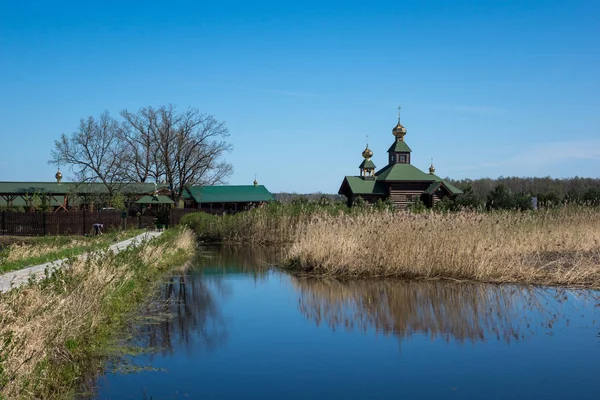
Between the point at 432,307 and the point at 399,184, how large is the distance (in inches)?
1738

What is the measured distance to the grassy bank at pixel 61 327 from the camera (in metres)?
6.31

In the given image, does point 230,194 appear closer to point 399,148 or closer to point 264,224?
point 399,148

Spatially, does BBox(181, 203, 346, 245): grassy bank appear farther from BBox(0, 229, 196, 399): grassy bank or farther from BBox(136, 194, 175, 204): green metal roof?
BBox(0, 229, 196, 399): grassy bank

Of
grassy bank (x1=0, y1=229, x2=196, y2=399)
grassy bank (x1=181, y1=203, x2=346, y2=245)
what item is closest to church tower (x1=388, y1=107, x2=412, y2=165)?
grassy bank (x1=181, y1=203, x2=346, y2=245)

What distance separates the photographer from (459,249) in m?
15.9

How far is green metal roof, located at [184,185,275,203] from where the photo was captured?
6231 cm

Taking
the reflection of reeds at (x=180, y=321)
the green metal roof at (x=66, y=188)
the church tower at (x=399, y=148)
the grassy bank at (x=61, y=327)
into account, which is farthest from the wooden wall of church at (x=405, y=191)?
the grassy bank at (x=61, y=327)

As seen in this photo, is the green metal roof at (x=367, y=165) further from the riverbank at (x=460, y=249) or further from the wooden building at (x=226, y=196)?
the riverbank at (x=460, y=249)

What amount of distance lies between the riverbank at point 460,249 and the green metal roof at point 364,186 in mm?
36189

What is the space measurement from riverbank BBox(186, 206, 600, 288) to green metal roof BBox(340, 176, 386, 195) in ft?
119

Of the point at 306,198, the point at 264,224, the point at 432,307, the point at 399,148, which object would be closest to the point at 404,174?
the point at 399,148

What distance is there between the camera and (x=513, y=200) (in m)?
40.2

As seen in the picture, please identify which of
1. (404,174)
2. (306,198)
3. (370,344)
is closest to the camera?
(370,344)

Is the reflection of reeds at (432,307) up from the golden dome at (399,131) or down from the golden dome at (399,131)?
down
